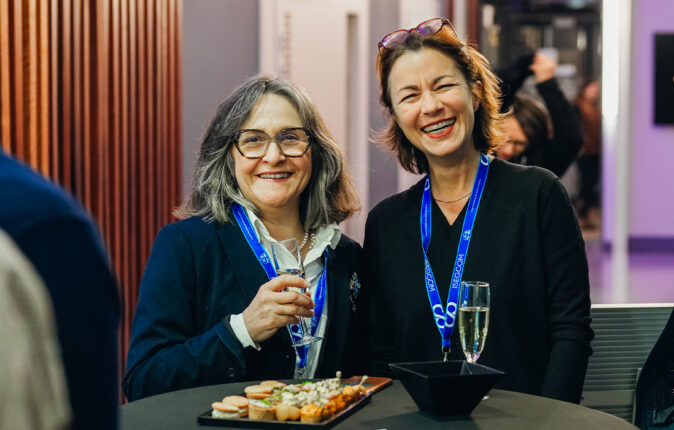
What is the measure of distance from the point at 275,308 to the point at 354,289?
20.1 inches

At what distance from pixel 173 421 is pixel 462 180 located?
3.88ft

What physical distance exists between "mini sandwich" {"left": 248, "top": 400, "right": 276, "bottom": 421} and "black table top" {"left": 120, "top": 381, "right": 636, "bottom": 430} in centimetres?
10

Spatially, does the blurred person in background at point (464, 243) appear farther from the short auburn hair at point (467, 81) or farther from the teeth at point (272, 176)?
the teeth at point (272, 176)

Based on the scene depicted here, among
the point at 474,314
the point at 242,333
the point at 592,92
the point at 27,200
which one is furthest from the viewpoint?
the point at 592,92

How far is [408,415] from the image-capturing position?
1.74m

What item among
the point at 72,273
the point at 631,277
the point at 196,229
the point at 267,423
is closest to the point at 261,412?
the point at 267,423

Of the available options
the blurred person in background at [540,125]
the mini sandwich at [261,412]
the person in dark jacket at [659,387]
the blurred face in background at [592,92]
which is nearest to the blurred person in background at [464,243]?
the person in dark jacket at [659,387]

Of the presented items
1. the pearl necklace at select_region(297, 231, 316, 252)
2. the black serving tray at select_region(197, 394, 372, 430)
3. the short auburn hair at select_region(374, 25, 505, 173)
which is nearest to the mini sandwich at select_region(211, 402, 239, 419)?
the black serving tray at select_region(197, 394, 372, 430)

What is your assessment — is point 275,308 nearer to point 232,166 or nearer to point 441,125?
point 232,166

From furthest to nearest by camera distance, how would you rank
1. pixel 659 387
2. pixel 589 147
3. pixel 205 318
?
pixel 589 147
pixel 659 387
pixel 205 318

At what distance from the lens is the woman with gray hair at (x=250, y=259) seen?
2.10 m

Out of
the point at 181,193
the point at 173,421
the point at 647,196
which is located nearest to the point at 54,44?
the point at 181,193

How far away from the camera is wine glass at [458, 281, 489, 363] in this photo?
1852 millimetres

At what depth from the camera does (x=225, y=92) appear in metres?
5.66
